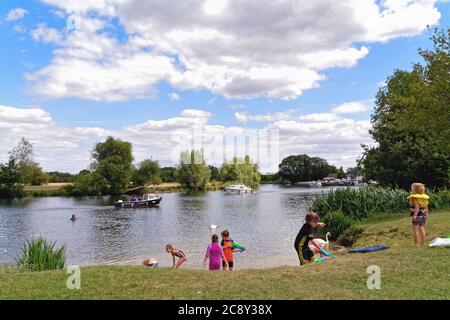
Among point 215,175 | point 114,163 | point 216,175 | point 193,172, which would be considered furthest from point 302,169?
point 114,163

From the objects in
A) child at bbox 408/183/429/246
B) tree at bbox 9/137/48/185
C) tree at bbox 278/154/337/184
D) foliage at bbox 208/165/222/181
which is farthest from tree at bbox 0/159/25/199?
tree at bbox 278/154/337/184

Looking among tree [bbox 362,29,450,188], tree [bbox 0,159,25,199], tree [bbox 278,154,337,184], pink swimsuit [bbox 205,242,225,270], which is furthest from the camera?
tree [bbox 278,154,337,184]

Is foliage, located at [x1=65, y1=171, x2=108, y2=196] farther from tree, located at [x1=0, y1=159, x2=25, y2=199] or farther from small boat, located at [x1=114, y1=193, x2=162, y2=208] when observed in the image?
small boat, located at [x1=114, y1=193, x2=162, y2=208]

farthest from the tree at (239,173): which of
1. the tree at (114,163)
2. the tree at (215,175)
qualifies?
the tree at (114,163)

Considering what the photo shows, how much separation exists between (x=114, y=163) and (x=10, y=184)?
21.6 metres

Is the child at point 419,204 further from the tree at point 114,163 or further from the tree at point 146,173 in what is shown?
the tree at point 146,173

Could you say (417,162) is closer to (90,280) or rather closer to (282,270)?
(282,270)

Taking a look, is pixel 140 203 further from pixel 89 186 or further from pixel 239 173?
pixel 239 173

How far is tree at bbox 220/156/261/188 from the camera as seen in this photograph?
10869 centimetres

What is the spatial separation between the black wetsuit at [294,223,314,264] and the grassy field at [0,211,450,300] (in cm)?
124

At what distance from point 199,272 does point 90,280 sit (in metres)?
2.34

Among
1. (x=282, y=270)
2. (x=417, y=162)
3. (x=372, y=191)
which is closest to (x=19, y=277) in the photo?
(x=282, y=270)

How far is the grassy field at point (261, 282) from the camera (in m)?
6.94

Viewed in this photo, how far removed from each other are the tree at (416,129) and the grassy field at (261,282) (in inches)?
387
